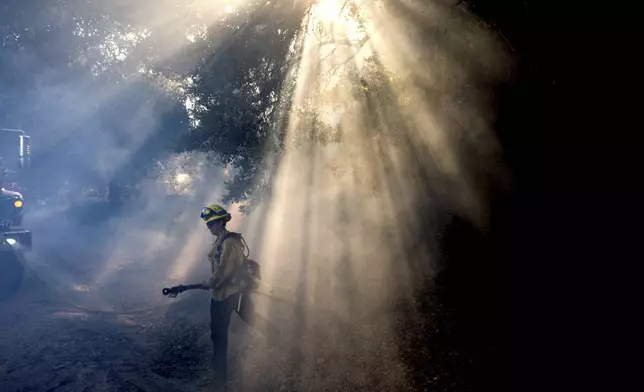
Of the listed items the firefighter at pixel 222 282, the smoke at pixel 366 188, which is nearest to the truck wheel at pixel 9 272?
the smoke at pixel 366 188

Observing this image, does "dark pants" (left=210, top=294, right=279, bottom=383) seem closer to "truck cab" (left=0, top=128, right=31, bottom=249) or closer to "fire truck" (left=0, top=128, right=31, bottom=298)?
"fire truck" (left=0, top=128, right=31, bottom=298)

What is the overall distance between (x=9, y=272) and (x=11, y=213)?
1751 millimetres

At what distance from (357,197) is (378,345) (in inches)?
145

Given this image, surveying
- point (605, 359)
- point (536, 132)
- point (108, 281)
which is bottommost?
point (605, 359)

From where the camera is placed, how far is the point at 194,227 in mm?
20922

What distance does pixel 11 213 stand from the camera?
1062cm

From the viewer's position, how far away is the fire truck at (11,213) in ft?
31.4

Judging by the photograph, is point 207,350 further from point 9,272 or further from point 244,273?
point 9,272

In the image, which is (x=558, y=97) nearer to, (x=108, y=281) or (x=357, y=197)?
(x=357, y=197)

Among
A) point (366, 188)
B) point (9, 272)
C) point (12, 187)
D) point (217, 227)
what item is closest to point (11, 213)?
point (12, 187)

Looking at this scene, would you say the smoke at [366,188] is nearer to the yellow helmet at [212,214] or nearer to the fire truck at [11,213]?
the fire truck at [11,213]

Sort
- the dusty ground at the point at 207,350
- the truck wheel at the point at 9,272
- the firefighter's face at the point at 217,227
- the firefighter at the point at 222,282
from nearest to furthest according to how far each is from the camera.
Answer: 1. the dusty ground at the point at 207,350
2. the firefighter at the point at 222,282
3. the firefighter's face at the point at 217,227
4. the truck wheel at the point at 9,272

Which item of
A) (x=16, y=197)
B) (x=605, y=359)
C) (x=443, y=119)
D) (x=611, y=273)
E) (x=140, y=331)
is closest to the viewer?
(x=605, y=359)

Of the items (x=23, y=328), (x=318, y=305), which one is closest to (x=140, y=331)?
(x=23, y=328)
